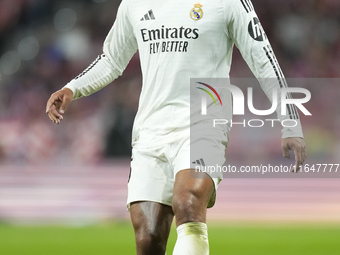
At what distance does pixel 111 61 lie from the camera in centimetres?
341

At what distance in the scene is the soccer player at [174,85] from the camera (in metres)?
2.76

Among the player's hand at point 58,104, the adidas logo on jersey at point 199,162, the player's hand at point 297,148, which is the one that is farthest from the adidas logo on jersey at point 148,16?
the player's hand at point 297,148

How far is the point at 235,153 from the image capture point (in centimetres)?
1030

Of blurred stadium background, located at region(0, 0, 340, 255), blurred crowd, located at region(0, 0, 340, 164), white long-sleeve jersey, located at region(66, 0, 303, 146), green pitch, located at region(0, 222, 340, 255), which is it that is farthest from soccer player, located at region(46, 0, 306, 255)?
blurred crowd, located at region(0, 0, 340, 164)

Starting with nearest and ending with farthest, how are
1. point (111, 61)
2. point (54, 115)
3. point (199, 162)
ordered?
point (199, 162) → point (54, 115) → point (111, 61)

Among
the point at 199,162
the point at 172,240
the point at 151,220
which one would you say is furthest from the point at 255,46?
the point at 172,240

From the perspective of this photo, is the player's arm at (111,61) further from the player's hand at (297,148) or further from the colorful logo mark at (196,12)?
the player's hand at (297,148)

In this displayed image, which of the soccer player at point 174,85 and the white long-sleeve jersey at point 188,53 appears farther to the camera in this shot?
the white long-sleeve jersey at point 188,53

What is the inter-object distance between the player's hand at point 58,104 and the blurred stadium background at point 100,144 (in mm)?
3038

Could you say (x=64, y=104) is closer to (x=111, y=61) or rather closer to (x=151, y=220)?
(x=111, y=61)

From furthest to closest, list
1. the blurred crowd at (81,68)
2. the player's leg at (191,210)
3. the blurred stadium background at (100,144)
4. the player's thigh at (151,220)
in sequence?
the blurred crowd at (81,68)
the blurred stadium background at (100,144)
the player's thigh at (151,220)
the player's leg at (191,210)

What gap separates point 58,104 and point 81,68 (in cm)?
852

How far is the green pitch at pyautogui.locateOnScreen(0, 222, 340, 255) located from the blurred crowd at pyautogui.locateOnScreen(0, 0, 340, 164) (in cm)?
340

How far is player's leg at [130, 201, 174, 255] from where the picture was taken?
8.99ft
